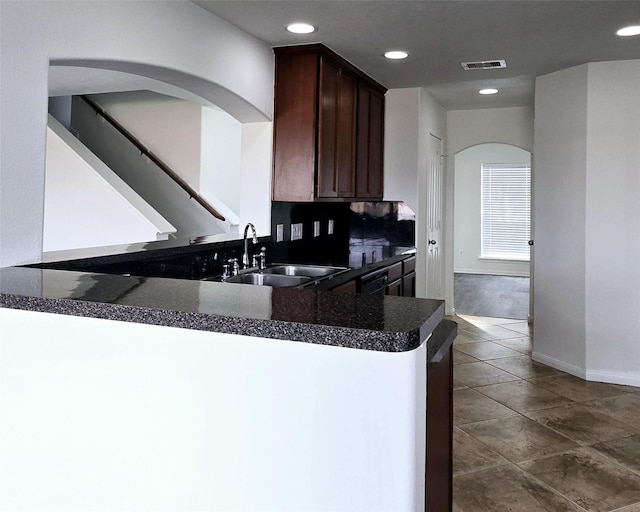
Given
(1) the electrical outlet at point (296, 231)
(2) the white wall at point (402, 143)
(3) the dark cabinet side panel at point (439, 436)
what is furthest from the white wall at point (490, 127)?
(3) the dark cabinet side panel at point (439, 436)

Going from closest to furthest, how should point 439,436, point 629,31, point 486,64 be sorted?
point 439,436 → point 629,31 → point 486,64

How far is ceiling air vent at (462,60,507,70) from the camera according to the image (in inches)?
168

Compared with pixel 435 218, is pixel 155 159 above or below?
above

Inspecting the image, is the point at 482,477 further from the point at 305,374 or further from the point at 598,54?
the point at 598,54

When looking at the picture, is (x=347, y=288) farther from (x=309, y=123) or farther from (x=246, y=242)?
(x=309, y=123)

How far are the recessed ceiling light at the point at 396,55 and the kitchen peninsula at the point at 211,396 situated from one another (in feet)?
9.21

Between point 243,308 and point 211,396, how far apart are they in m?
0.21

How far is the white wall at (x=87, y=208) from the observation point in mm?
4855

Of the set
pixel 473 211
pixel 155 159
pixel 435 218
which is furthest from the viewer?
pixel 473 211

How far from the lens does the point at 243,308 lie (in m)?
1.32

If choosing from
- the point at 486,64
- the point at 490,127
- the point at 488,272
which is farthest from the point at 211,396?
the point at 488,272

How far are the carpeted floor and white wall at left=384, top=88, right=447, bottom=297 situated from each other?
217cm

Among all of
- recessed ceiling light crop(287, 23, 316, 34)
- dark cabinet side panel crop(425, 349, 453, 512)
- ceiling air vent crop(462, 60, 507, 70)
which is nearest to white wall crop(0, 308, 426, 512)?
dark cabinet side panel crop(425, 349, 453, 512)

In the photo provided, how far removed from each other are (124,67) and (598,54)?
126 inches
